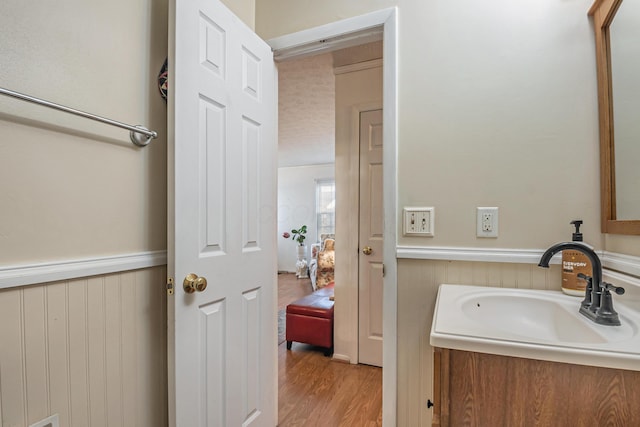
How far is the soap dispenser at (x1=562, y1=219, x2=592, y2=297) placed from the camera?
3.31ft

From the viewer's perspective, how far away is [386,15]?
135 cm

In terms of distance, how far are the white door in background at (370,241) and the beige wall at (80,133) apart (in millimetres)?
1556

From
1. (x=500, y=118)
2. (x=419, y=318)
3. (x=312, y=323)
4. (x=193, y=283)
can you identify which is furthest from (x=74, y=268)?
(x=312, y=323)

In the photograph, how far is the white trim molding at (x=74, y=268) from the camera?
0.74 metres

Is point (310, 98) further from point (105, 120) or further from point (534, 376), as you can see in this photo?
point (534, 376)

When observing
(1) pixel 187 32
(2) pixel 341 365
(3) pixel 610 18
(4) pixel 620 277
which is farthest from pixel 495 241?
(2) pixel 341 365

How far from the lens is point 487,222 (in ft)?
3.95

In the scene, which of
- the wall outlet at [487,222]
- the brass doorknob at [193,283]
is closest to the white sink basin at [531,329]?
the wall outlet at [487,222]

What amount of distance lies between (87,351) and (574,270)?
159 cm

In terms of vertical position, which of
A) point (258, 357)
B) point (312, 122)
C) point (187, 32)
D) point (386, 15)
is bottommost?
point (258, 357)

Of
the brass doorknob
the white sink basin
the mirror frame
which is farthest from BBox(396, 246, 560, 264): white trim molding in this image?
the brass doorknob

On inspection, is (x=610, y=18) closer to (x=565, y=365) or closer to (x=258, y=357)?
(x=565, y=365)

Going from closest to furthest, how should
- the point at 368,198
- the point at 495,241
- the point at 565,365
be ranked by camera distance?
the point at 565,365
the point at 495,241
the point at 368,198

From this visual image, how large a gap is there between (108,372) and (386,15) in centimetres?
175
